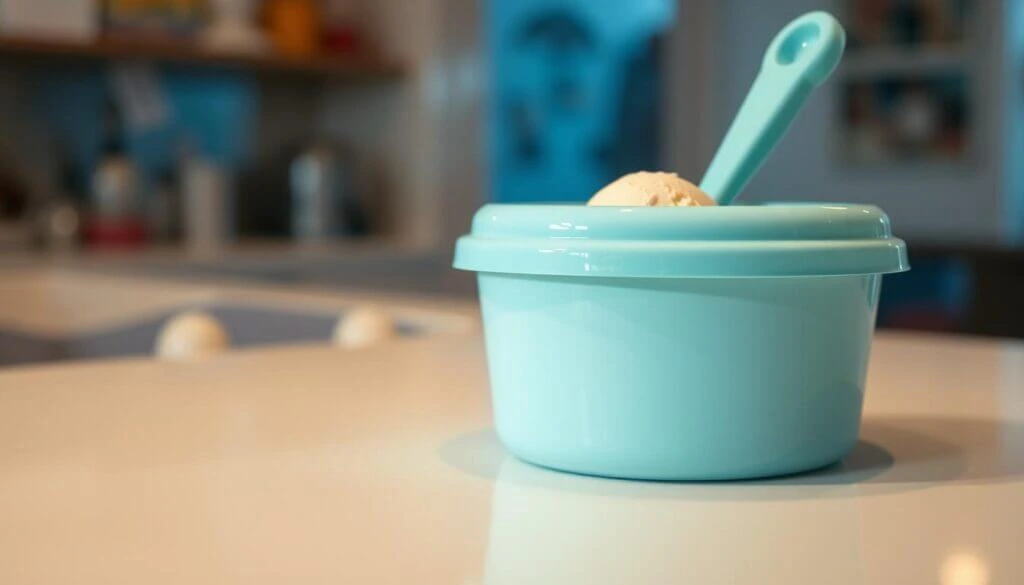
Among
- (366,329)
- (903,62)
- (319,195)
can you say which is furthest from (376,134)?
(366,329)

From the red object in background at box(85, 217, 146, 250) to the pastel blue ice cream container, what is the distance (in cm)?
245

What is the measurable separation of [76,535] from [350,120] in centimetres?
308

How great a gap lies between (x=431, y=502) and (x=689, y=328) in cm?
11

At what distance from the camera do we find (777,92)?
463 mm

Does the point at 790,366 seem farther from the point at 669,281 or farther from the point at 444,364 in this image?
the point at 444,364

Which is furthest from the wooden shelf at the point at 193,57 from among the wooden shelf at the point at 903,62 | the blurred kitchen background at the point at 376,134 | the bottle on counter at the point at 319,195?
the wooden shelf at the point at 903,62

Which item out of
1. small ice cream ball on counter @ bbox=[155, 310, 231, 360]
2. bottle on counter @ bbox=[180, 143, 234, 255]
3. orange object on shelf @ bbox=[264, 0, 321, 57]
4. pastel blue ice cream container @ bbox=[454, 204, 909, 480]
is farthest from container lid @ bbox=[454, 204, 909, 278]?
orange object on shelf @ bbox=[264, 0, 321, 57]

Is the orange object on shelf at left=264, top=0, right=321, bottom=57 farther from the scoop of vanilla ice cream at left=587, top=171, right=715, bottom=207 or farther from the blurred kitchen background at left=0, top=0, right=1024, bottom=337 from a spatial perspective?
the scoop of vanilla ice cream at left=587, top=171, right=715, bottom=207

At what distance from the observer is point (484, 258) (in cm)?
46

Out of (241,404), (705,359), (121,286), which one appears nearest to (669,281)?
(705,359)

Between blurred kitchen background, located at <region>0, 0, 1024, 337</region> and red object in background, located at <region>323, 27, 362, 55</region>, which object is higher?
red object in background, located at <region>323, 27, 362, 55</region>

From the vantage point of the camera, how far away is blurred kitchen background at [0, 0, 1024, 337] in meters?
→ 2.75

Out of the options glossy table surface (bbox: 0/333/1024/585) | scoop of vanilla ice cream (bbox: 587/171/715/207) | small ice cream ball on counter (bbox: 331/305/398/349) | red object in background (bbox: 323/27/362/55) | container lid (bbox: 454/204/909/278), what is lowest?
small ice cream ball on counter (bbox: 331/305/398/349)

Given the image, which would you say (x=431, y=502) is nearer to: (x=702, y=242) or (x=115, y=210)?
(x=702, y=242)
